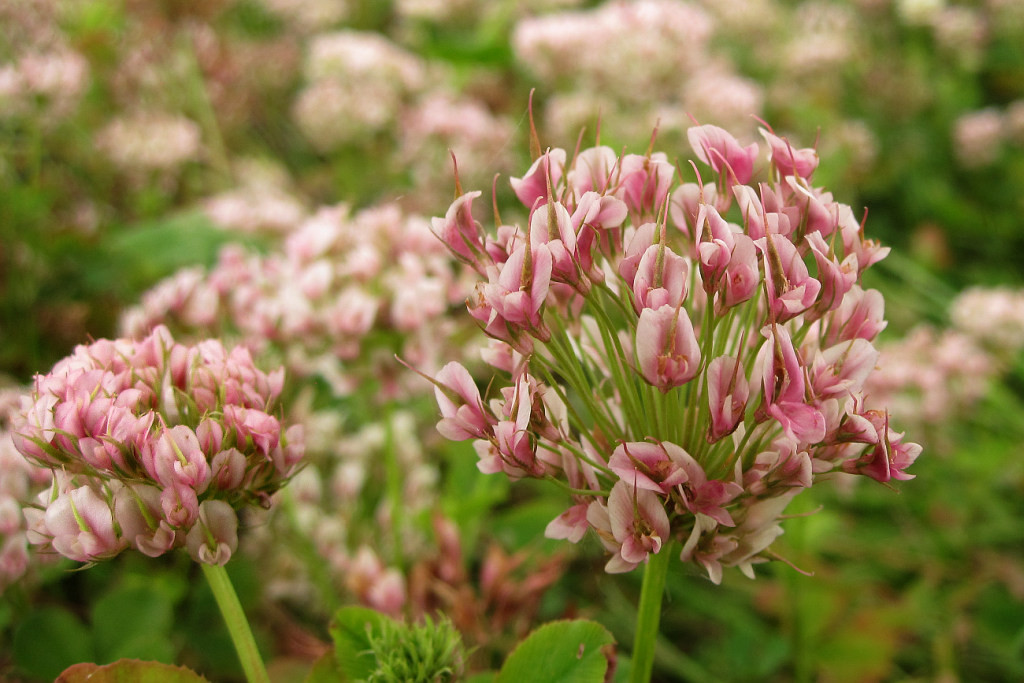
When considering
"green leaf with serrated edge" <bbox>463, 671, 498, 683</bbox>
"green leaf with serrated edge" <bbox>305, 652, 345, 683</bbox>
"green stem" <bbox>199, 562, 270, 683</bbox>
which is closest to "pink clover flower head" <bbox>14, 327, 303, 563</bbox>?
"green stem" <bbox>199, 562, 270, 683</bbox>

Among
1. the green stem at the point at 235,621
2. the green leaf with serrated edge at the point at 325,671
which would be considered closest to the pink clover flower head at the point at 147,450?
the green stem at the point at 235,621

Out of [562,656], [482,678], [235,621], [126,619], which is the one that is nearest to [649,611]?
[562,656]

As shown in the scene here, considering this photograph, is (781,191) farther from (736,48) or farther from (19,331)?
(736,48)

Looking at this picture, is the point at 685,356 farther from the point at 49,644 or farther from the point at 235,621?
the point at 49,644

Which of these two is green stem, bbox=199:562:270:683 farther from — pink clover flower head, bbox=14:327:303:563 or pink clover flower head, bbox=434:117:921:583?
pink clover flower head, bbox=434:117:921:583

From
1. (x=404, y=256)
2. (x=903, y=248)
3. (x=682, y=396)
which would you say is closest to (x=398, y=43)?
(x=903, y=248)

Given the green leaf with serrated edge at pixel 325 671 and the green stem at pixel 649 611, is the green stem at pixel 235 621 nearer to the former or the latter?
the green leaf with serrated edge at pixel 325 671

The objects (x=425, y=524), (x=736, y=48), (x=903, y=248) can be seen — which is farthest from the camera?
(x=736, y=48)
